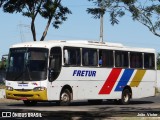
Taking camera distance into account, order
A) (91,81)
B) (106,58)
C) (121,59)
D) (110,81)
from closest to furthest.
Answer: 1. (91,81)
2. (106,58)
3. (110,81)
4. (121,59)

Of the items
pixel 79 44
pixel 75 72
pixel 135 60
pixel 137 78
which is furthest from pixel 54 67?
pixel 137 78

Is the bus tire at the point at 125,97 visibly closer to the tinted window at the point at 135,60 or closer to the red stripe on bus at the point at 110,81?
the red stripe on bus at the point at 110,81

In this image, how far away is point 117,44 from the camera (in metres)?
29.9

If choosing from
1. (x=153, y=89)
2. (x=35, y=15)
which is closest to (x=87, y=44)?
(x=153, y=89)

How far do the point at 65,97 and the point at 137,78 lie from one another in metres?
6.01

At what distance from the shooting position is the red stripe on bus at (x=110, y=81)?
28703mm

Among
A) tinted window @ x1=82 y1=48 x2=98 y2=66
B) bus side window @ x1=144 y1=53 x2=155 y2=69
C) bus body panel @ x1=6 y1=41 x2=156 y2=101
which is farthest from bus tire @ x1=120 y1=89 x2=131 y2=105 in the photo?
tinted window @ x1=82 y1=48 x2=98 y2=66

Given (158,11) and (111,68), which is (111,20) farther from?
(111,68)

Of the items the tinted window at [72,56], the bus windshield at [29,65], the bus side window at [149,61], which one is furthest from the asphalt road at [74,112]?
the bus side window at [149,61]

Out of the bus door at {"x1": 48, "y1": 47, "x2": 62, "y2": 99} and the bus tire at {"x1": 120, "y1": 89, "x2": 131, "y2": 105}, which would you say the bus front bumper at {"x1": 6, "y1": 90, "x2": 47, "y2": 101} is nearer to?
the bus door at {"x1": 48, "y1": 47, "x2": 62, "y2": 99}

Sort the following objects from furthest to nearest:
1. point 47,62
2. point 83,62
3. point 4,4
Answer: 1. point 4,4
2. point 83,62
3. point 47,62

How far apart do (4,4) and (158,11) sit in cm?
1783

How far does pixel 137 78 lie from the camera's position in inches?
1211

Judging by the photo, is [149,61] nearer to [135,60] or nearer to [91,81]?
[135,60]
